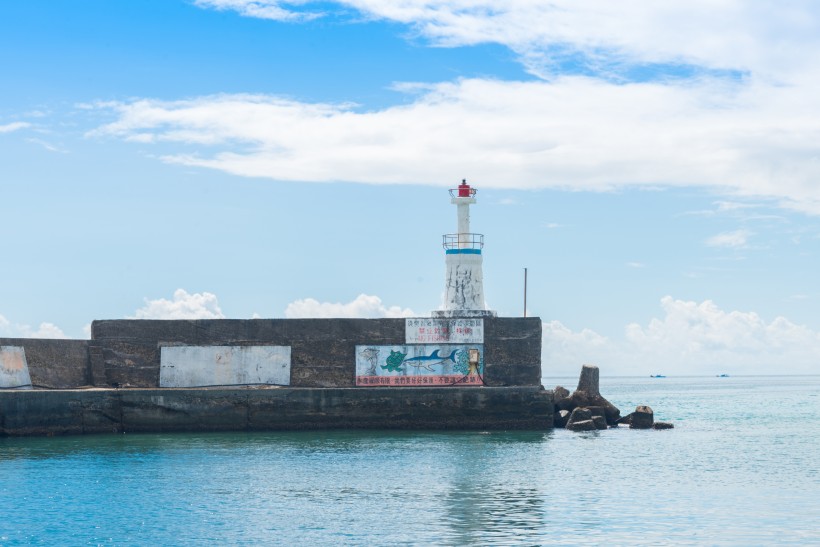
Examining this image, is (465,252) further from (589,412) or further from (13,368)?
(13,368)

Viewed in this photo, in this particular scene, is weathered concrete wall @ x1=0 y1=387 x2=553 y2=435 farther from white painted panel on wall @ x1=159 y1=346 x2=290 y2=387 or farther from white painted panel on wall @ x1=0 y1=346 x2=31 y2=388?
white painted panel on wall @ x1=0 y1=346 x2=31 y2=388

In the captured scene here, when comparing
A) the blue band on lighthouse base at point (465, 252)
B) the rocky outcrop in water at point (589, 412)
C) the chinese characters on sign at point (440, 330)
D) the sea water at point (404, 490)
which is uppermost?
the blue band on lighthouse base at point (465, 252)

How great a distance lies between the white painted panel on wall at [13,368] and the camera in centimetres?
3064

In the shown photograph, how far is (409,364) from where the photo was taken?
107 feet

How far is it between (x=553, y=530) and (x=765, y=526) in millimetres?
3936

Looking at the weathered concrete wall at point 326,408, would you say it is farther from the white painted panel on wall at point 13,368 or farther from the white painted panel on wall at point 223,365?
the white painted panel on wall at point 13,368

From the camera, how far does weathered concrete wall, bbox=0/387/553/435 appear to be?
103 ft

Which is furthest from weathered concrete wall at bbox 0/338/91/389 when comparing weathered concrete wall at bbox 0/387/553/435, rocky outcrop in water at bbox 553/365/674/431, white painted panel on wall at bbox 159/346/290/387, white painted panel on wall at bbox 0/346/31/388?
rocky outcrop in water at bbox 553/365/674/431

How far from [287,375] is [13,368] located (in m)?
8.27

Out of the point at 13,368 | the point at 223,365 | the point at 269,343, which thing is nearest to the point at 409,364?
the point at 269,343

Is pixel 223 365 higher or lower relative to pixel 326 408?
higher

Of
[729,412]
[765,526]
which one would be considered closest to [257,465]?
[765,526]

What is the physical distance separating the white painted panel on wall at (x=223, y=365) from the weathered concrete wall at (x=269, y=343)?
201mm

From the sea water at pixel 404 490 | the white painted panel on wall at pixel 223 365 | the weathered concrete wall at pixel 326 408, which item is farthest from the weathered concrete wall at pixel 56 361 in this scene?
the white painted panel on wall at pixel 223 365
